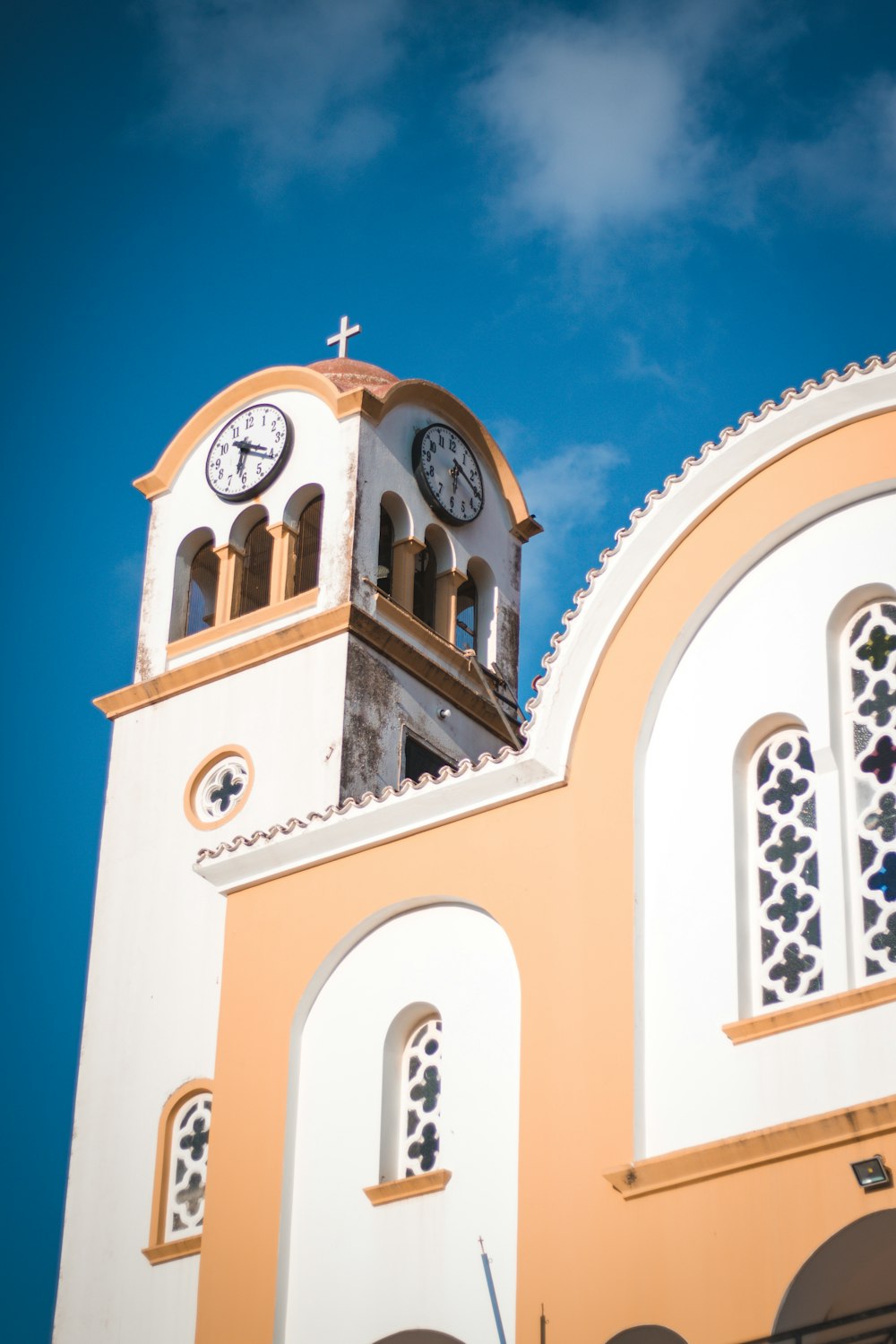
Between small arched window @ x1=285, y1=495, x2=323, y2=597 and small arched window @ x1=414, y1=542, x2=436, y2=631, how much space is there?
1.15 metres

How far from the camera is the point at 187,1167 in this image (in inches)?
800

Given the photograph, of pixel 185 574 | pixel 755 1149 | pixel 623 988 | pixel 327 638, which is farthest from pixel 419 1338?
pixel 185 574

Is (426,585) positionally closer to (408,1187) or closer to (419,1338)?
(408,1187)

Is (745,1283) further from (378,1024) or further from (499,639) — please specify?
(499,639)

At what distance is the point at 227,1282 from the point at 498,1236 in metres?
2.39

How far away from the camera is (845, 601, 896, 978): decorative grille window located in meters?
14.1

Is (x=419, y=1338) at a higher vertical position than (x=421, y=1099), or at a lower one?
lower

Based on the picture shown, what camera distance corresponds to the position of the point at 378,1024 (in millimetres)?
16188

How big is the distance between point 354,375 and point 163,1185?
32.4 ft

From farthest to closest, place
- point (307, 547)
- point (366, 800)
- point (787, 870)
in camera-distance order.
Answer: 1. point (307, 547)
2. point (366, 800)
3. point (787, 870)

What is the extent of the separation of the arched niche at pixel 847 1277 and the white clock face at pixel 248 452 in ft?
43.5

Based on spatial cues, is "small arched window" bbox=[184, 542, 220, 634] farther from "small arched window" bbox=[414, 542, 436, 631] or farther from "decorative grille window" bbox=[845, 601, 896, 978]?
"decorative grille window" bbox=[845, 601, 896, 978]

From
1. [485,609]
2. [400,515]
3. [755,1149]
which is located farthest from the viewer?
[485,609]

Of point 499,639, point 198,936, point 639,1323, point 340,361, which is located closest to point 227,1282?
point 639,1323
